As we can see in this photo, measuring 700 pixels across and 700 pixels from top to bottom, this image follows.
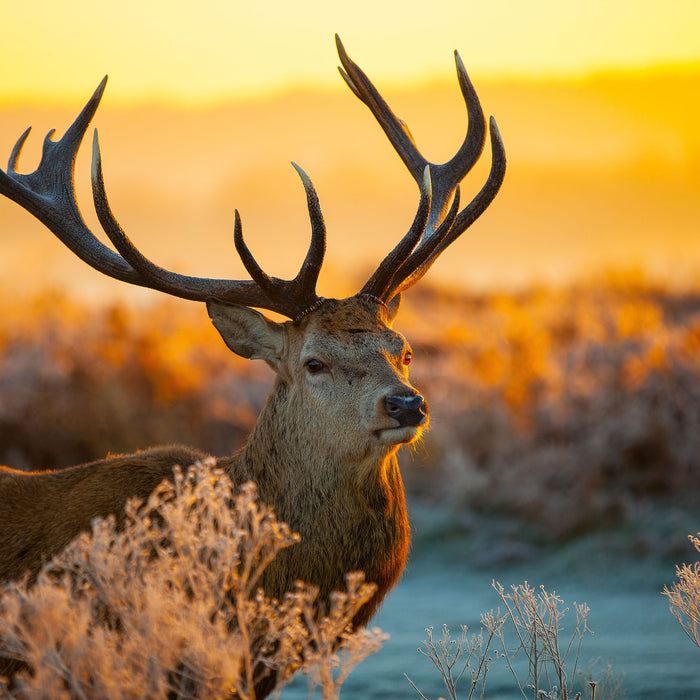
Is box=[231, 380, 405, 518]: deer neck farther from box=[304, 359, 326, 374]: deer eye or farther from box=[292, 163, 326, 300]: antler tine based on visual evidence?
box=[292, 163, 326, 300]: antler tine

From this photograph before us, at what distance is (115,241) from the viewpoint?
14.9 feet

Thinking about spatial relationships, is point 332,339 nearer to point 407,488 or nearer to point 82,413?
point 407,488

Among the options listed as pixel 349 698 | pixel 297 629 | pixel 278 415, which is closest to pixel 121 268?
pixel 278 415

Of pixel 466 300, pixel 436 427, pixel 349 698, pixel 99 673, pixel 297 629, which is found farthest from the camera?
pixel 466 300

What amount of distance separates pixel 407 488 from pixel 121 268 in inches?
212

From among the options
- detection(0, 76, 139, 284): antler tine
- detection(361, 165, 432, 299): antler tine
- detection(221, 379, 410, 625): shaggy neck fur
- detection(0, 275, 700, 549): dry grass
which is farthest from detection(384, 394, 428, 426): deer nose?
detection(0, 275, 700, 549): dry grass

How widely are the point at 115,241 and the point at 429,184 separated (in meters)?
1.53

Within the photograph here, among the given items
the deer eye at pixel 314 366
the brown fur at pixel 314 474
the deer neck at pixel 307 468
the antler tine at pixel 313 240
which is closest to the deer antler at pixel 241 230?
the antler tine at pixel 313 240

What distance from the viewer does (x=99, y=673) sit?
2.86 metres

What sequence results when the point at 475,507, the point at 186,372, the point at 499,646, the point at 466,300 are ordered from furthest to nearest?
the point at 466,300 → the point at 186,372 → the point at 475,507 → the point at 499,646

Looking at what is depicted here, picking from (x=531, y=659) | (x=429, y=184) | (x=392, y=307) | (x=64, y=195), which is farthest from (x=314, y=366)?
(x=531, y=659)

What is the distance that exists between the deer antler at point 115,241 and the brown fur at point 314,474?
114mm

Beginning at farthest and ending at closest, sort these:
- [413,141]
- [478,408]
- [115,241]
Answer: [478,408]
[413,141]
[115,241]

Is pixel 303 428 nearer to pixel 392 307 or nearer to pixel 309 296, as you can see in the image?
pixel 309 296
